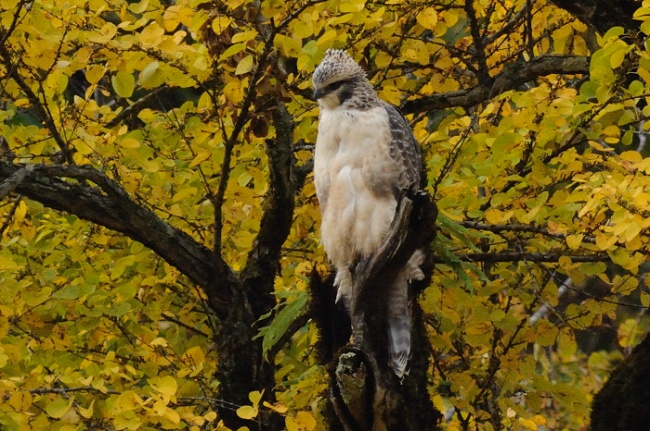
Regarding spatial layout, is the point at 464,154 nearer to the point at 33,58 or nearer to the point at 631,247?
the point at 631,247

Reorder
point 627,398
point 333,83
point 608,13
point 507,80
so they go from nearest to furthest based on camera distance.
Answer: point 627,398 → point 333,83 → point 608,13 → point 507,80

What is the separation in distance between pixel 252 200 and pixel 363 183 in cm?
107

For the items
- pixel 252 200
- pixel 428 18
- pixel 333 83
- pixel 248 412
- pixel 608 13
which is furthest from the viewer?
pixel 252 200

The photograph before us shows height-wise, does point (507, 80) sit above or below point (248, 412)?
above

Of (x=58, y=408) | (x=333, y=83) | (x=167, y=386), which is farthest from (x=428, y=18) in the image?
(x=58, y=408)

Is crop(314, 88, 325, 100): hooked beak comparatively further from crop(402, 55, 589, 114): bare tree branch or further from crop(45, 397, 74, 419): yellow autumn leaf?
crop(45, 397, 74, 419): yellow autumn leaf

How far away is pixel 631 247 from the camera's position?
15.4 feet

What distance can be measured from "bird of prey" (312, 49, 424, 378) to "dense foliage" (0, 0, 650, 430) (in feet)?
0.88


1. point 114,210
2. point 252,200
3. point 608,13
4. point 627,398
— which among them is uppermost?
point 608,13

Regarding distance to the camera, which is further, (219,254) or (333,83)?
(219,254)

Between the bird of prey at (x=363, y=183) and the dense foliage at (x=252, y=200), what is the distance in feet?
0.88

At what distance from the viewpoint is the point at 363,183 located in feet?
14.5

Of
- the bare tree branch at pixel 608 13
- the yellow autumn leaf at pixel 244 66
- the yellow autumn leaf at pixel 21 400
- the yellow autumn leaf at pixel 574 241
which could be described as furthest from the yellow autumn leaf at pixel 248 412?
the bare tree branch at pixel 608 13

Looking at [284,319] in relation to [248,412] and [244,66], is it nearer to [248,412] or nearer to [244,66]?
[248,412]
